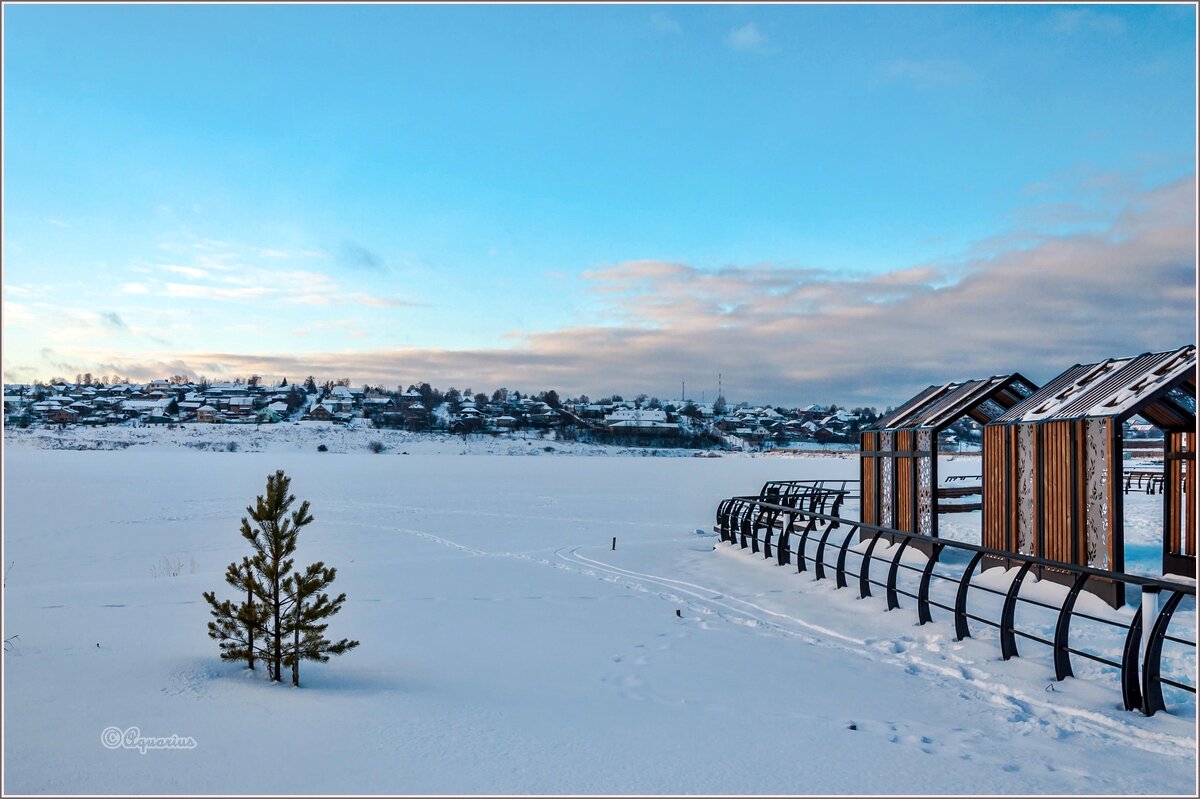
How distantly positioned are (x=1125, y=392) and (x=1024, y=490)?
2.28 metres

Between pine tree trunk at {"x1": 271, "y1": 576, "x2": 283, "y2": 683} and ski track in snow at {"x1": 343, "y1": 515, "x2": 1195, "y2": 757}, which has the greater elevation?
pine tree trunk at {"x1": 271, "y1": 576, "x2": 283, "y2": 683}

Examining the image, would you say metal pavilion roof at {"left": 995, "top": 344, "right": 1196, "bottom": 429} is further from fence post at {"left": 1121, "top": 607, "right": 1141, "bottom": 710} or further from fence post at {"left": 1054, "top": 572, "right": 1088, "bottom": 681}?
fence post at {"left": 1121, "top": 607, "right": 1141, "bottom": 710}

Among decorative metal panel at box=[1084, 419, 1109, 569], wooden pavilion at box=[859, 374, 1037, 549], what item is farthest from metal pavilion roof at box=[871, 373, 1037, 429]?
decorative metal panel at box=[1084, 419, 1109, 569]

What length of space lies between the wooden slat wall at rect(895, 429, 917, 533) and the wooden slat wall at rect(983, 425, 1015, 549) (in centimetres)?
234

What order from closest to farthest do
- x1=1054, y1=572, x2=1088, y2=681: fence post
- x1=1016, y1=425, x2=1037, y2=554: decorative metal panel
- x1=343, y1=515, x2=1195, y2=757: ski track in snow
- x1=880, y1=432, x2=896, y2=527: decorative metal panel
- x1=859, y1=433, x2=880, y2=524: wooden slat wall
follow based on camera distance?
x1=343, y1=515, x2=1195, y2=757: ski track in snow → x1=1054, y1=572, x2=1088, y2=681: fence post → x1=1016, y1=425, x2=1037, y2=554: decorative metal panel → x1=880, y1=432, x2=896, y2=527: decorative metal panel → x1=859, y1=433, x2=880, y2=524: wooden slat wall

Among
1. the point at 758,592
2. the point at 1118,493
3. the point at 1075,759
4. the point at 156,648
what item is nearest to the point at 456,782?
the point at 1075,759

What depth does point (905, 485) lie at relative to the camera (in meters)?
16.8

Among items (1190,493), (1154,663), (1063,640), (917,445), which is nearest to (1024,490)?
(1190,493)

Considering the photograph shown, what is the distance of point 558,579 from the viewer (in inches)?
508

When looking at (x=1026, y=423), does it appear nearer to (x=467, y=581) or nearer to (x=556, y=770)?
(x=467, y=581)

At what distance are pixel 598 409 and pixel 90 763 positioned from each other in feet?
470

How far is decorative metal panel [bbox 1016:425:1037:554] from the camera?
12.7 meters

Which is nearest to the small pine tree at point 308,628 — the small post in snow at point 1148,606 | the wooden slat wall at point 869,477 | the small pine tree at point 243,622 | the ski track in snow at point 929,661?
the small pine tree at point 243,622

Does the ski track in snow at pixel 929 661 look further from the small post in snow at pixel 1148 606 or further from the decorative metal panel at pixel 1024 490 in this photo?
the decorative metal panel at pixel 1024 490
